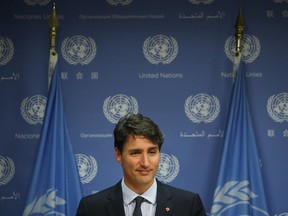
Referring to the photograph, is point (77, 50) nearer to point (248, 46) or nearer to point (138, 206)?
point (248, 46)

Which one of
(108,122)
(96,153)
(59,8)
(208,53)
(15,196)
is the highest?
(59,8)

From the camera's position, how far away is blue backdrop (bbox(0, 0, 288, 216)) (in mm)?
3791

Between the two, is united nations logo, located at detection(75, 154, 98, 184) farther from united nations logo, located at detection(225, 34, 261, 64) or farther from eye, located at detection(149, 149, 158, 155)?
eye, located at detection(149, 149, 158, 155)

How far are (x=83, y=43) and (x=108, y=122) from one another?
27.6 inches

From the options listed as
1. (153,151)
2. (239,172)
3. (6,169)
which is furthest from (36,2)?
(153,151)

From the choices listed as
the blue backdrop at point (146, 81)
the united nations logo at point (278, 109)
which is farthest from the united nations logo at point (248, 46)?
the united nations logo at point (278, 109)

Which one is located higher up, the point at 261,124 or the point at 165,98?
the point at 165,98

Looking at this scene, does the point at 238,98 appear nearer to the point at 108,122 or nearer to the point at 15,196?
the point at 108,122

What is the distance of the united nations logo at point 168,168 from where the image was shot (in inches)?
149

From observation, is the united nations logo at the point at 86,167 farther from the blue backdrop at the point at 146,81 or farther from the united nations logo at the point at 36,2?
the united nations logo at the point at 36,2

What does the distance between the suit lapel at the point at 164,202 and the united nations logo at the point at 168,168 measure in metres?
1.59

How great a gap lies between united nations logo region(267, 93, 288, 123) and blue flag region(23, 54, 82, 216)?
1.67 meters

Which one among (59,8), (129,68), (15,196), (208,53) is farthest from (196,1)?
(15,196)

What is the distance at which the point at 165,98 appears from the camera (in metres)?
3.83
